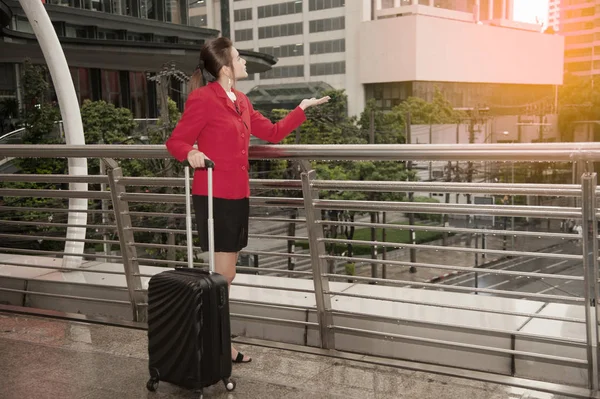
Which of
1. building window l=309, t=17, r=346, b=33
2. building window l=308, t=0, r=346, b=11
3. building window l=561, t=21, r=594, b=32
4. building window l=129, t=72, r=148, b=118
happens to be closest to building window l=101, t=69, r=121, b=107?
building window l=129, t=72, r=148, b=118

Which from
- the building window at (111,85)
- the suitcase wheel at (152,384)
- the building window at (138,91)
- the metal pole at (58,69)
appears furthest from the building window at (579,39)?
the suitcase wheel at (152,384)

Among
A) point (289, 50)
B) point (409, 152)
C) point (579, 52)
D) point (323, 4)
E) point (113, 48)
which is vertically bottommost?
point (409, 152)

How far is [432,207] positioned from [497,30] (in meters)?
94.4

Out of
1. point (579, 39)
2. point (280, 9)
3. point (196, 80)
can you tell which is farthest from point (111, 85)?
point (579, 39)

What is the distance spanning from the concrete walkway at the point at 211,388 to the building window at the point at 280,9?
80860 millimetres

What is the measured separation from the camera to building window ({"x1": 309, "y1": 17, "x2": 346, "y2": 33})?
266ft

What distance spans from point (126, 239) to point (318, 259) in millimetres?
1372

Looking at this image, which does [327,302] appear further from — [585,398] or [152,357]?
[585,398]

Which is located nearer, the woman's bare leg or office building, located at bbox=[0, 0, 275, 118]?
the woman's bare leg

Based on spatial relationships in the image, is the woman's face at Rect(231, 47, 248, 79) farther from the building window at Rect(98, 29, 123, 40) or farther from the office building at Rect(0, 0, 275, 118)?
the building window at Rect(98, 29, 123, 40)

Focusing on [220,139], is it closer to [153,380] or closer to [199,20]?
[153,380]

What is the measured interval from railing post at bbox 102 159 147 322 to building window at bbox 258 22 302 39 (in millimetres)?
80169

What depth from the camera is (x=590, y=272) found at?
3.08m

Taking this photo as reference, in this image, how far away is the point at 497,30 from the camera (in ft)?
301
